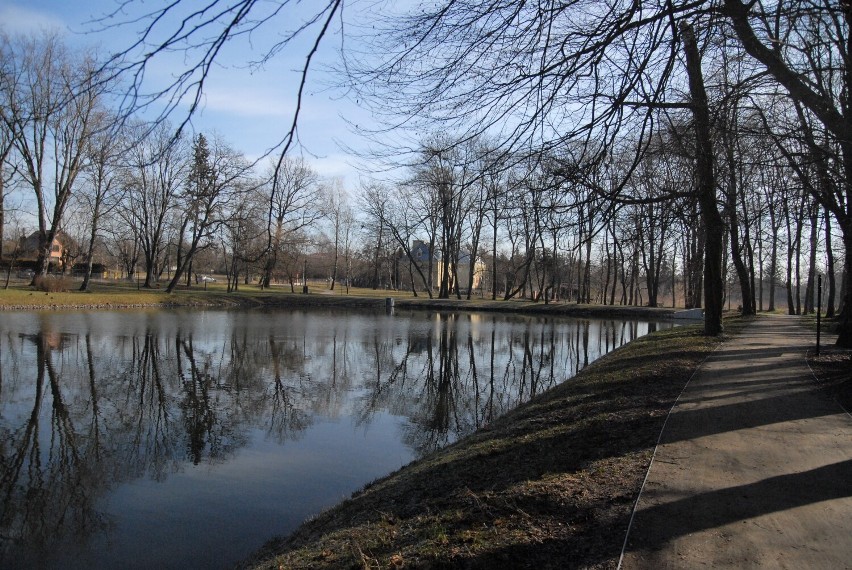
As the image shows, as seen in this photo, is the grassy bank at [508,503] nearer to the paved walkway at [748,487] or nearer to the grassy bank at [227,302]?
the paved walkway at [748,487]

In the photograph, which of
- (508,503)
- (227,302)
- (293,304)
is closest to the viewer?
(508,503)

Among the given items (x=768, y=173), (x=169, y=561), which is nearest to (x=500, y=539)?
(x=169, y=561)

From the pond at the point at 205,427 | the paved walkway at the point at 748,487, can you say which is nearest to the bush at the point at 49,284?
the pond at the point at 205,427

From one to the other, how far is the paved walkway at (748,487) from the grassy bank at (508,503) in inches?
8.2

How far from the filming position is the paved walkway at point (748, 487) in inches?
135

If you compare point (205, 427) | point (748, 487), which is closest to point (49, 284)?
point (205, 427)

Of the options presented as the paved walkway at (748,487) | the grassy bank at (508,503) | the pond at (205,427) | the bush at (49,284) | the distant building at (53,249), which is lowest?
the pond at (205,427)

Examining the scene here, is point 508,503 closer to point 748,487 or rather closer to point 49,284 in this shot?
point 748,487

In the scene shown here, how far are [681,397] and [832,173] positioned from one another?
137 inches

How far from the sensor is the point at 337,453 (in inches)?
322

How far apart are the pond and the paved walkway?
352 centimetres

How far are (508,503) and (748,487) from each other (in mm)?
1854

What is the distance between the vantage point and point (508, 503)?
4.39 m

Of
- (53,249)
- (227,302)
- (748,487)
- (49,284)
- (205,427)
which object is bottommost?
(205,427)
